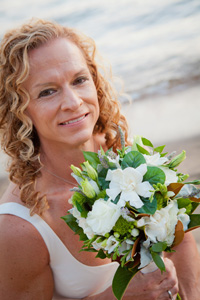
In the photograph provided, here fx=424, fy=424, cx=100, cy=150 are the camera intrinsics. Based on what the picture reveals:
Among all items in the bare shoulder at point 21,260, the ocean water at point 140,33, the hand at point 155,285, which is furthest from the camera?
the ocean water at point 140,33

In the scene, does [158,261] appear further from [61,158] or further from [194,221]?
[61,158]

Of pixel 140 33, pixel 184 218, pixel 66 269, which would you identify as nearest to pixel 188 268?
pixel 66 269

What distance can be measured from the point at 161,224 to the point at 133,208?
16 cm

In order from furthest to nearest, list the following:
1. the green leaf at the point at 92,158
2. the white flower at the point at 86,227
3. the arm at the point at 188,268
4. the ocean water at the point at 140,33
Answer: the ocean water at the point at 140,33 → the arm at the point at 188,268 → the green leaf at the point at 92,158 → the white flower at the point at 86,227

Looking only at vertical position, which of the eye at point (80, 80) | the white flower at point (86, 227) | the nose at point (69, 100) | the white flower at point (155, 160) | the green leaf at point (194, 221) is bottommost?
the green leaf at point (194, 221)

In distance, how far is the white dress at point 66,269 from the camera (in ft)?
9.77

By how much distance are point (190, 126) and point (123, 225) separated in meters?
5.09

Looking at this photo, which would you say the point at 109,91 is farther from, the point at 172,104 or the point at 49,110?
the point at 172,104

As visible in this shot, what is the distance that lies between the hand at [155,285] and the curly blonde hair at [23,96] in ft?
2.76

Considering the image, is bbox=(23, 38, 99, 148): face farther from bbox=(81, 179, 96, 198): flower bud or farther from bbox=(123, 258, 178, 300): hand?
bbox=(123, 258, 178, 300): hand

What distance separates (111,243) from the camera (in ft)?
7.16

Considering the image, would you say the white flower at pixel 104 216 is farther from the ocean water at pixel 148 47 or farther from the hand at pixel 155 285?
the ocean water at pixel 148 47

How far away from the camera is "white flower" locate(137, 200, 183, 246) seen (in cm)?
215

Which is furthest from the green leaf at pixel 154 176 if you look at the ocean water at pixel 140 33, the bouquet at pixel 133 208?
the ocean water at pixel 140 33
